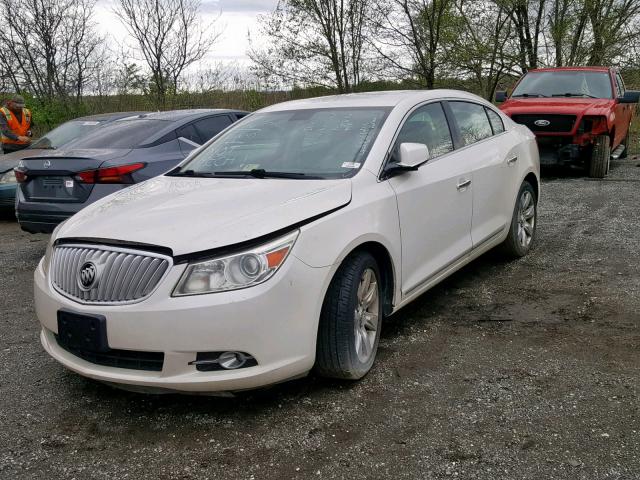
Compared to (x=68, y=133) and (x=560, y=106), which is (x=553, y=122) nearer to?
(x=560, y=106)

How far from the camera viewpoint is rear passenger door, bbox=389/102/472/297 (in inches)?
154

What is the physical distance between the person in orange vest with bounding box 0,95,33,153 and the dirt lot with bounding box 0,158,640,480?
7112 millimetres

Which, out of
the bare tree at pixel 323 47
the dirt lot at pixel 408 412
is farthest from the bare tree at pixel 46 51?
the dirt lot at pixel 408 412

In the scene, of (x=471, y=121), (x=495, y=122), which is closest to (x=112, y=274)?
(x=471, y=121)

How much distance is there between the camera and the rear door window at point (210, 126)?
733cm

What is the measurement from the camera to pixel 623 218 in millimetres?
7465

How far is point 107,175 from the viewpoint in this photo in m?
6.07

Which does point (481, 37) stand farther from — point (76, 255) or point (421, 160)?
point (76, 255)

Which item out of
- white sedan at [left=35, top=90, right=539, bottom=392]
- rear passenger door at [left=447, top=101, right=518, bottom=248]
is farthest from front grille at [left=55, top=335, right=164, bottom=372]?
rear passenger door at [left=447, top=101, right=518, bottom=248]

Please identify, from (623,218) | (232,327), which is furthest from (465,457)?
(623,218)

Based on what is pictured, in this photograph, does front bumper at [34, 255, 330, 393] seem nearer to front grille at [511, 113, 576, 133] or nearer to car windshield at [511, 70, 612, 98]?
front grille at [511, 113, 576, 133]

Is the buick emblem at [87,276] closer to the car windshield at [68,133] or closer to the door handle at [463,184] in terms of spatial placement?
the door handle at [463,184]

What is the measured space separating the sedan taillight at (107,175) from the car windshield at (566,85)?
777 cm

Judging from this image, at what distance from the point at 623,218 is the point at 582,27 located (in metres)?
11.6
